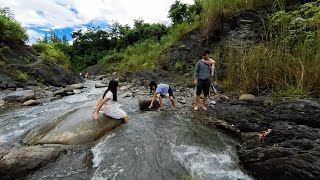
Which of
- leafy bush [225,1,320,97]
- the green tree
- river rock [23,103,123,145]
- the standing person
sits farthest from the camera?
the green tree

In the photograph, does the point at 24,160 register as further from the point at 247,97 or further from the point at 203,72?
the point at 247,97

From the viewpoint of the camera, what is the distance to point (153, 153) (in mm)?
5125

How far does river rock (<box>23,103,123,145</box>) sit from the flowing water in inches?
9.3

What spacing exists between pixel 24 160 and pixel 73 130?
1.46 m

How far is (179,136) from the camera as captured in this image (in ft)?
19.7

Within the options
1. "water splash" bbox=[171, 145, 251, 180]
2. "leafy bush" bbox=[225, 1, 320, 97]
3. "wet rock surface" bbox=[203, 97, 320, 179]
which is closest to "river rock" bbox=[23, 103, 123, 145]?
"water splash" bbox=[171, 145, 251, 180]

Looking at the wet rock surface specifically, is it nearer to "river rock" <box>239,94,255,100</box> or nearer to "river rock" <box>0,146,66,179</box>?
"river rock" <box>239,94,255,100</box>

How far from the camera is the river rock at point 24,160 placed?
4.39 m

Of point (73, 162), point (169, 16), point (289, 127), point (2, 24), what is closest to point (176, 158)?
point (73, 162)

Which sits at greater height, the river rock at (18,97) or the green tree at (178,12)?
the green tree at (178,12)

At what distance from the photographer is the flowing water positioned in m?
4.42

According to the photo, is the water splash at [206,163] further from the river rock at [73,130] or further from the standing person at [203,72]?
the standing person at [203,72]

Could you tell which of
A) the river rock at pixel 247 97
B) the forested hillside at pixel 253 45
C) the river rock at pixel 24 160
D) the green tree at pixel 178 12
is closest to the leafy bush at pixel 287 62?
the forested hillside at pixel 253 45

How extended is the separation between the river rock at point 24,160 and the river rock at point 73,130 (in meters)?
0.61
